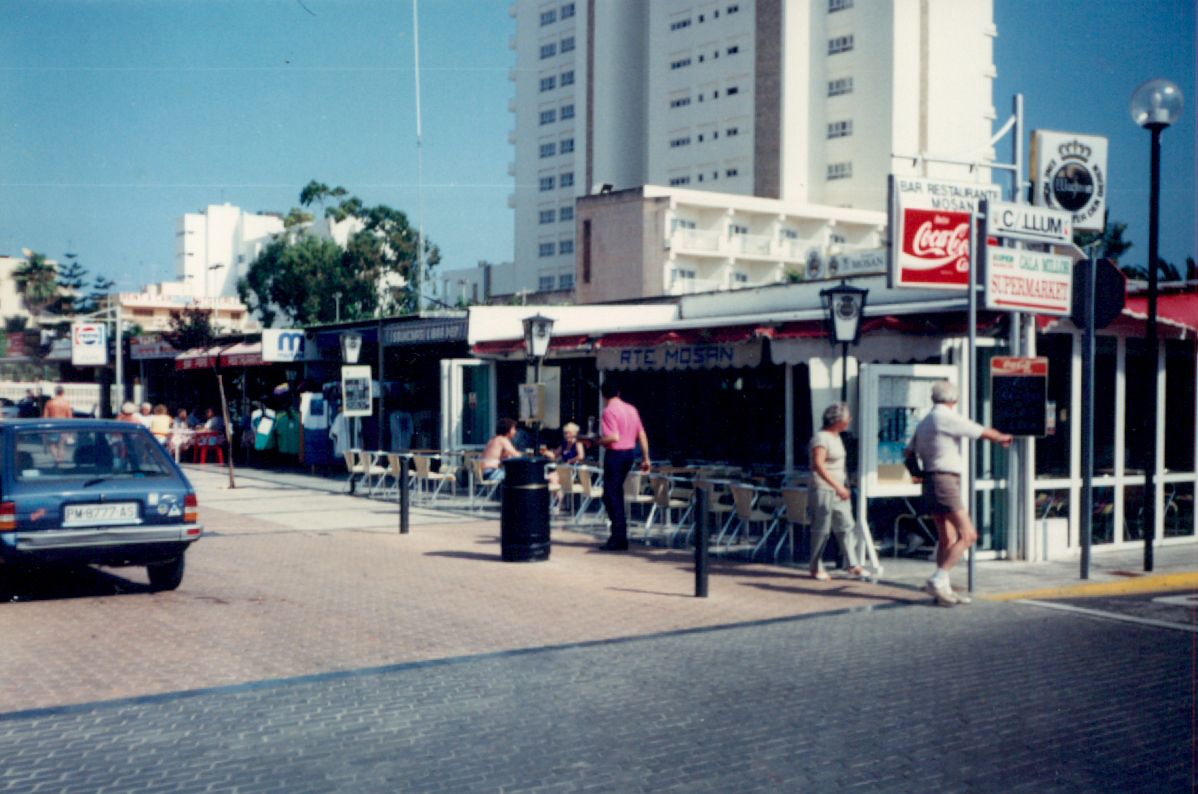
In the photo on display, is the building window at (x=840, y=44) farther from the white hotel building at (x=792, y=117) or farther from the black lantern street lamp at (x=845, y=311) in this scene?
the black lantern street lamp at (x=845, y=311)

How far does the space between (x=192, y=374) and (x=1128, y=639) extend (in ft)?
97.1

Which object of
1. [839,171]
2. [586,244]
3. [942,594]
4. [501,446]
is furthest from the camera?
[839,171]

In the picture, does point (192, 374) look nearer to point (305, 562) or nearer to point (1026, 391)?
point (305, 562)

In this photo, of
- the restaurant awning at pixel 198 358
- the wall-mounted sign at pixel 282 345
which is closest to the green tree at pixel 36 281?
the restaurant awning at pixel 198 358

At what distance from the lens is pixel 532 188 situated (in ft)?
283

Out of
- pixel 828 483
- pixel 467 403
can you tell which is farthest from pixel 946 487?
pixel 467 403

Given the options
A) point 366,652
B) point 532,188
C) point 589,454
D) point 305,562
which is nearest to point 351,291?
point 532,188

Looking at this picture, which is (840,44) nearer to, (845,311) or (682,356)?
(682,356)

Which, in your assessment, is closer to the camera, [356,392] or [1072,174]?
[1072,174]

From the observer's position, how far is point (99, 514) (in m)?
8.99

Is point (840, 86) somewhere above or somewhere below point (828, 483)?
above

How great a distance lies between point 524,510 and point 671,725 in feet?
18.5

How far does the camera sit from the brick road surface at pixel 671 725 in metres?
5.07

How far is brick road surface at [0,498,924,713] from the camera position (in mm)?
A: 7207
